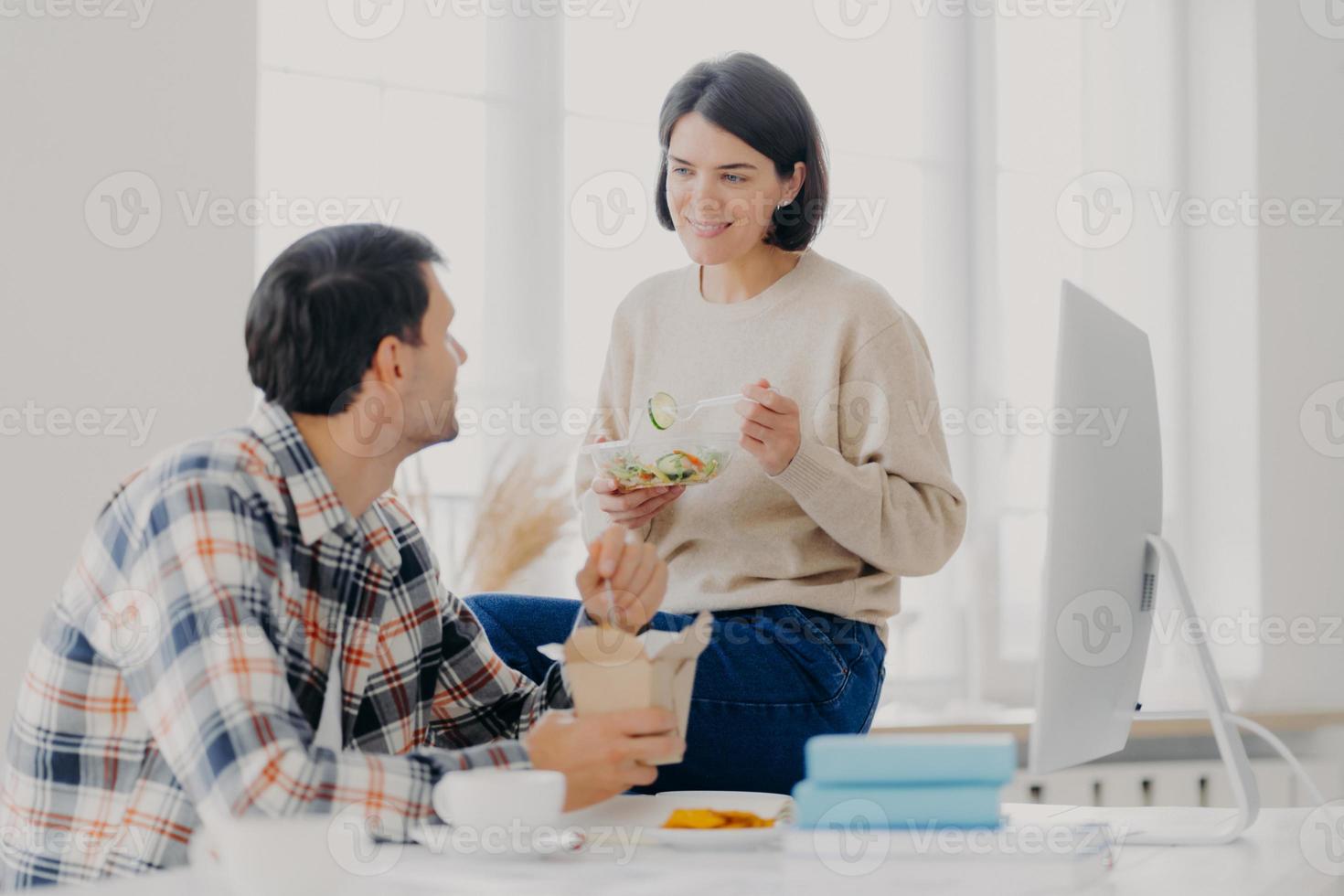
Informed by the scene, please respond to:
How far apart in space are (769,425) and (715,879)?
0.81 m

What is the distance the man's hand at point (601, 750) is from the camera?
3.97ft

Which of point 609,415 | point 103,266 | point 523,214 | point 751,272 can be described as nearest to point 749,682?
point 609,415

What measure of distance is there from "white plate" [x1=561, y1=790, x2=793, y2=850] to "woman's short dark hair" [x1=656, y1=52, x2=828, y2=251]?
972 mm

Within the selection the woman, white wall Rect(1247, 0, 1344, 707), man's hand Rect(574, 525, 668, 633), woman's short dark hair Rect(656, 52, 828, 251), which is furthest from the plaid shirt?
white wall Rect(1247, 0, 1344, 707)

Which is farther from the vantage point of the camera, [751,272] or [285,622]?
[751,272]

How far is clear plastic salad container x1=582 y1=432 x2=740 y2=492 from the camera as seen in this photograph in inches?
68.9

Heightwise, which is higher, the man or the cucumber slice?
the cucumber slice

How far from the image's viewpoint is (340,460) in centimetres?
134

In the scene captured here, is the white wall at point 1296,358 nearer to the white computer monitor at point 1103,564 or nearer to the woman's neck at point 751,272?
the woman's neck at point 751,272

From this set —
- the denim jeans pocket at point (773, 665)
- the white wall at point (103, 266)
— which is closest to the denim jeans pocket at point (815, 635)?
the denim jeans pocket at point (773, 665)

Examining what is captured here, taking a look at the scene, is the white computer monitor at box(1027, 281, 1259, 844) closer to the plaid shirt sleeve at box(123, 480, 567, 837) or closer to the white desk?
the white desk

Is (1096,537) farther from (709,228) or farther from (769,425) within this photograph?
(709,228)

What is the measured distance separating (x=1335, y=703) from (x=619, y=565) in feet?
9.69

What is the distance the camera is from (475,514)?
2.97m
